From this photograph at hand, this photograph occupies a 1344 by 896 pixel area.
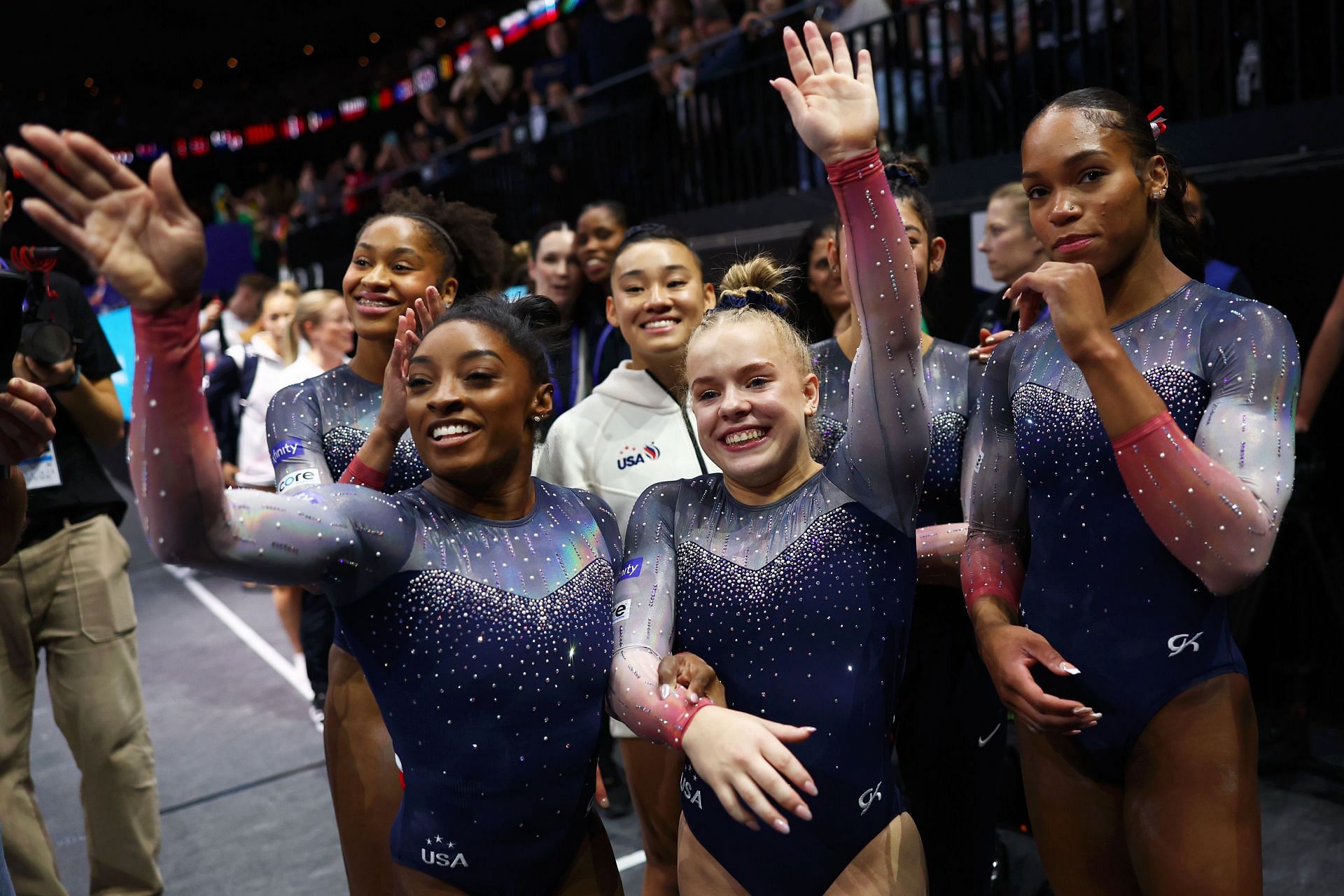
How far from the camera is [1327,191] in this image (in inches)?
148

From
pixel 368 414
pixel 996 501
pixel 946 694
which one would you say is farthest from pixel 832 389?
pixel 368 414

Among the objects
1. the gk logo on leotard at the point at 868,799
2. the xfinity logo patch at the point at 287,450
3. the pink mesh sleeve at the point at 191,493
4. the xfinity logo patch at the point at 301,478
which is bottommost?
the gk logo on leotard at the point at 868,799

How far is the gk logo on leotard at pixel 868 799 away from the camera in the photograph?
1.79 metres

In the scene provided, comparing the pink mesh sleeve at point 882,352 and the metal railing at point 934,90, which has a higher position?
the metal railing at point 934,90

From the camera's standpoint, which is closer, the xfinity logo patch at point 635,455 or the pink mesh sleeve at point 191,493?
the pink mesh sleeve at point 191,493

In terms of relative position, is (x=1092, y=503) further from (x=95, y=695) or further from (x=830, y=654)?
(x=95, y=695)

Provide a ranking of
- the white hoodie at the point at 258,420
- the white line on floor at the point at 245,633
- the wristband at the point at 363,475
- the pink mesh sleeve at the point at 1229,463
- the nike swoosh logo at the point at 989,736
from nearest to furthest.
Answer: the pink mesh sleeve at the point at 1229,463, the wristband at the point at 363,475, the nike swoosh logo at the point at 989,736, the white hoodie at the point at 258,420, the white line on floor at the point at 245,633

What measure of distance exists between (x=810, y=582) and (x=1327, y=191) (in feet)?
9.70

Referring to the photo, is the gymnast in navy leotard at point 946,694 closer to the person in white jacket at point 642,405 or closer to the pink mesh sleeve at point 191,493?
the person in white jacket at point 642,405

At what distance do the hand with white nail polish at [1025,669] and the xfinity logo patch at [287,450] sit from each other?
142 centimetres

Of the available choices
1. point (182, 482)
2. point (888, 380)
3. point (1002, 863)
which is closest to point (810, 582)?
point (888, 380)

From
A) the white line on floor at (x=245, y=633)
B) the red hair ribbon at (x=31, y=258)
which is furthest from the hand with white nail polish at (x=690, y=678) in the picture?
the white line on floor at (x=245, y=633)

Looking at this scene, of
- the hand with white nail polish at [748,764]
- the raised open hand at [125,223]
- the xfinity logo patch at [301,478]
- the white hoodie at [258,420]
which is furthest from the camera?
the white hoodie at [258,420]

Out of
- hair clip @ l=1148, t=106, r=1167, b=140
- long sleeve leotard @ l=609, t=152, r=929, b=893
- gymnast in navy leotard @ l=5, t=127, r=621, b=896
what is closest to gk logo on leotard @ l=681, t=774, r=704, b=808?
long sleeve leotard @ l=609, t=152, r=929, b=893
